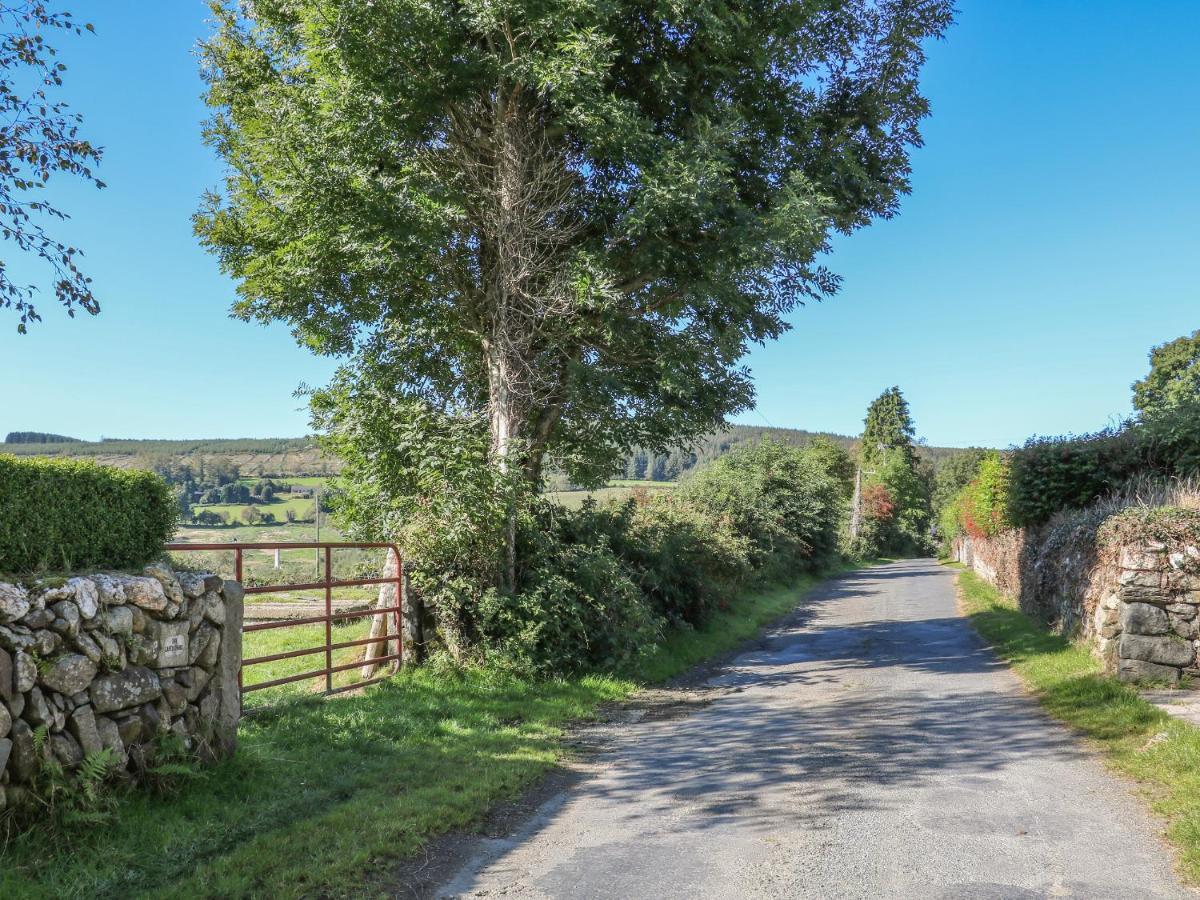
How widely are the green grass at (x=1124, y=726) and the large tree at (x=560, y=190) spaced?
6.03 meters

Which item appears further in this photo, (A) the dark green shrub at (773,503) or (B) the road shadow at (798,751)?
(A) the dark green shrub at (773,503)

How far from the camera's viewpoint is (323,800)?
5871 millimetres

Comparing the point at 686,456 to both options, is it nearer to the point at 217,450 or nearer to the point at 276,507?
the point at 276,507

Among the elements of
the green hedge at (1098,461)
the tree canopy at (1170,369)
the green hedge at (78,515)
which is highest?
the tree canopy at (1170,369)

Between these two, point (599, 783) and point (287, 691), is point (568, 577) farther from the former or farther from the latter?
point (599, 783)

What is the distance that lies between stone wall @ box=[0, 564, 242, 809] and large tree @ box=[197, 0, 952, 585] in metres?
5.34

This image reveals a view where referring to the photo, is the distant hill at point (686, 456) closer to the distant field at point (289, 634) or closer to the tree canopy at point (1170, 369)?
the distant field at point (289, 634)

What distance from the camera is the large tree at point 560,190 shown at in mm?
10859

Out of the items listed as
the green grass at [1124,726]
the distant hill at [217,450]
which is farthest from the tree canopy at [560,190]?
the distant hill at [217,450]

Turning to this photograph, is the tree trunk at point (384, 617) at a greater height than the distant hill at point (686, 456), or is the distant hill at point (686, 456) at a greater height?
the distant hill at point (686, 456)

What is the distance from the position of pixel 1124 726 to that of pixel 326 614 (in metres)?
8.13

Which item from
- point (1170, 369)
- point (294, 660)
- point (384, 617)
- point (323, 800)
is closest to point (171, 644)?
point (323, 800)

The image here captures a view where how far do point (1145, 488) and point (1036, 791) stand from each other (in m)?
9.90

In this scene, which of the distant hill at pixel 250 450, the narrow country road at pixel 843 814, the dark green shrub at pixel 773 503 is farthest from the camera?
the distant hill at pixel 250 450
